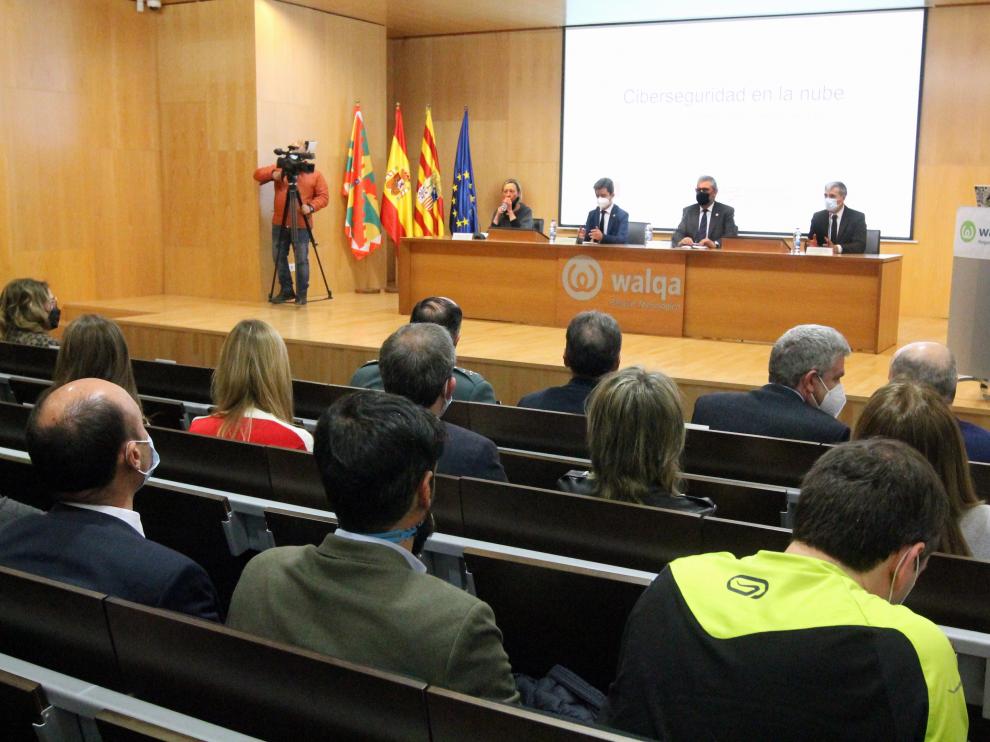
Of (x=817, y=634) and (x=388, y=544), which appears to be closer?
(x=817, y=634)

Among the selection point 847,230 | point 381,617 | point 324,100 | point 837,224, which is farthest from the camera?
point 324,100

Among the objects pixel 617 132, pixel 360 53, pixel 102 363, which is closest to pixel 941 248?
pixel 617 132

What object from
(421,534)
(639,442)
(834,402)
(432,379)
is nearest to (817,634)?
(421,534)

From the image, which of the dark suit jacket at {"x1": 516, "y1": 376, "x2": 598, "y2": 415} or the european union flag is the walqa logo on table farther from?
the dark suit jacket at {"x1": 516, "y1": 376, "x2": 598, "y2": 415}

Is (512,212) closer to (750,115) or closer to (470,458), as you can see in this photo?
(750,115)

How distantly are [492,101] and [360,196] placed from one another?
2067 millimetres

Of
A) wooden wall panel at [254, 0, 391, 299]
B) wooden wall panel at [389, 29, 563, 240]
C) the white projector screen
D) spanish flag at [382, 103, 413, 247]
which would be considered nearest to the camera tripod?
wooden wall panel at [254, 0, 391, 299]

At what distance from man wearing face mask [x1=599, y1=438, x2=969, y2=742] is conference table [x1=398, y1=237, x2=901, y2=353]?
564 centimetres

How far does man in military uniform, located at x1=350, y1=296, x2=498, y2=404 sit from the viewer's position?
3.93 m

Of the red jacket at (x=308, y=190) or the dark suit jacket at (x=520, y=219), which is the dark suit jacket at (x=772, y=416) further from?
the red jacket at (x=308, y=190)

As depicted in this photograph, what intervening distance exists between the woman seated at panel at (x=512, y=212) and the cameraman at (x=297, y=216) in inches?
66.0

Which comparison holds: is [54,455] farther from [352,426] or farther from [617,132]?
[617,132]

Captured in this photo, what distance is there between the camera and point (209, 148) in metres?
9.72

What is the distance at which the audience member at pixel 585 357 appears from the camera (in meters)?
3.58
